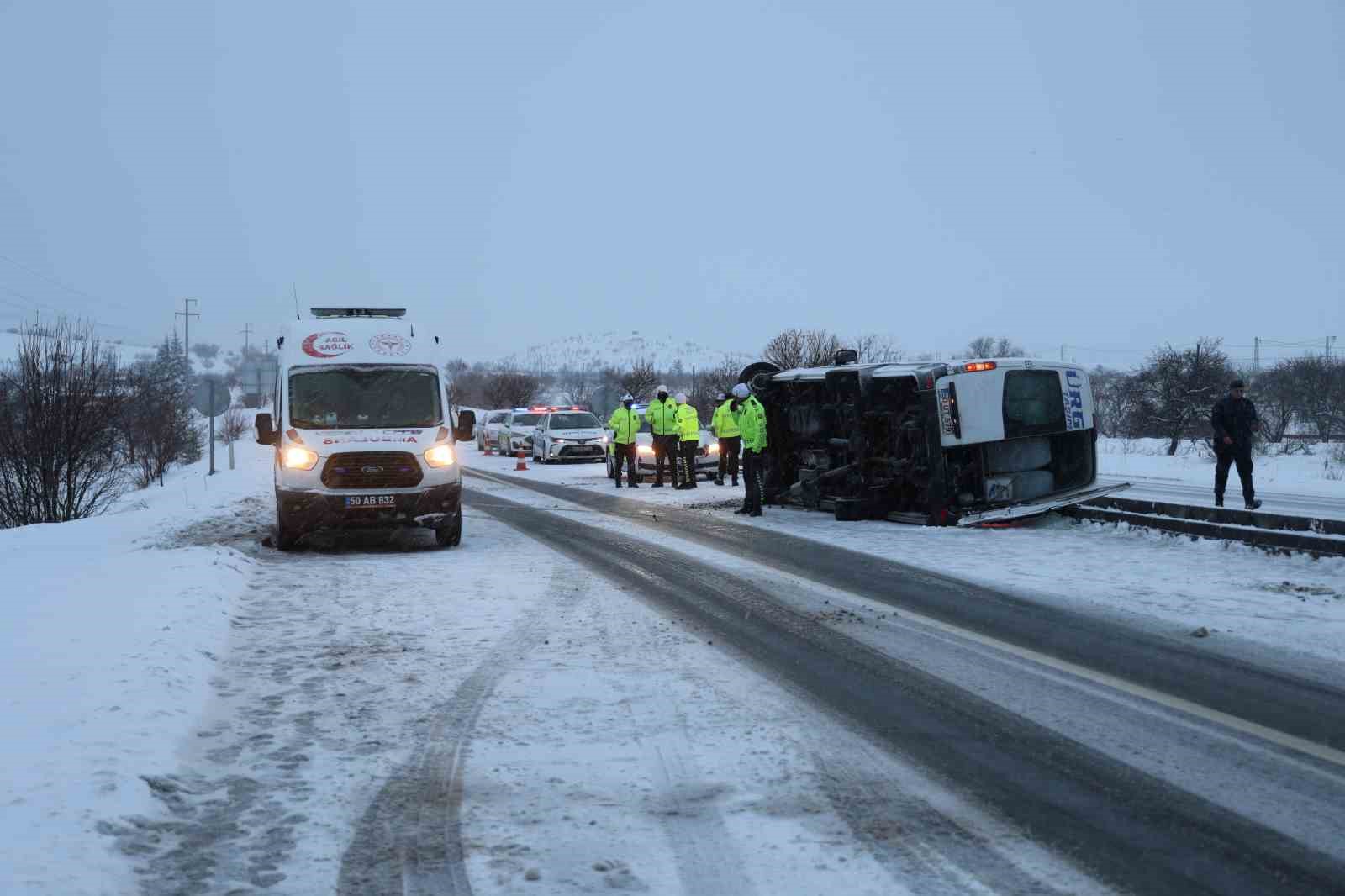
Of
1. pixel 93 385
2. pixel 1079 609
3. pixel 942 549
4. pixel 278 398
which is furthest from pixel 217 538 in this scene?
pixel 93 385

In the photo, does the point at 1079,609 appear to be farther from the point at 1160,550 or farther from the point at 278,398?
the point at 278,398

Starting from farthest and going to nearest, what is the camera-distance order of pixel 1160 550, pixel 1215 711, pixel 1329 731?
pixel 1160 550 < pixel 1215 711 < pixel 1329 731

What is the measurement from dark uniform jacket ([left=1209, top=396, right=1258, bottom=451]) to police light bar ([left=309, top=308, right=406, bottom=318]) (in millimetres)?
11362

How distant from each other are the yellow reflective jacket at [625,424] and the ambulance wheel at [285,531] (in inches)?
416

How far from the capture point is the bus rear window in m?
14.6

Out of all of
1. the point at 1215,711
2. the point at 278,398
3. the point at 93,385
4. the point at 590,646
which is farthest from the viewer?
the point at 93,385

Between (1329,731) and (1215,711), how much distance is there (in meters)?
0.54

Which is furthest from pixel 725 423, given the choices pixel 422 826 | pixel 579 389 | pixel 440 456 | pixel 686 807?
pixel 579 389

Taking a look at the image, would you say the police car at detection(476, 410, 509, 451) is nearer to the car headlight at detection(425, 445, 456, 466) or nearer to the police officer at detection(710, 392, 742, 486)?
the police officer at detection(710, 392, 742, 486)

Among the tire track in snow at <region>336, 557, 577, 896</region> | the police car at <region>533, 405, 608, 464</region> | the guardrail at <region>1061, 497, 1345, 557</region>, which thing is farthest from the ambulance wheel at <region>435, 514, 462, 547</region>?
the police car at <region>533, 405, 608, 464</region>

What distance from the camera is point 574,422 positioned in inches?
1400

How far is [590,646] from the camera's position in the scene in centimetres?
760

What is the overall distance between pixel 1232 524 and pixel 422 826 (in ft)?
39.1

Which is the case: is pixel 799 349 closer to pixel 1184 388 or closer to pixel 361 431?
pixel 1184 388
